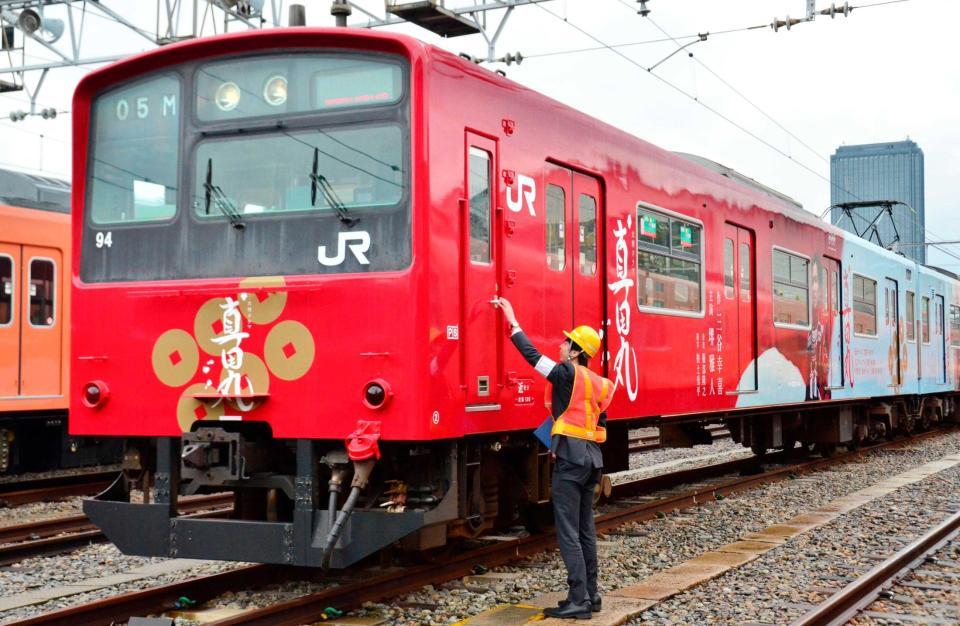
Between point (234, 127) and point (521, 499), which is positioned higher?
point (234, 127)

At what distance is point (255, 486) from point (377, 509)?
28.7 inches

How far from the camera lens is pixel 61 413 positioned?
44.3ft

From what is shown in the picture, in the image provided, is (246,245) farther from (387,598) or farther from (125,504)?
(387,598)

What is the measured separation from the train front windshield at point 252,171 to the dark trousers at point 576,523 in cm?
156

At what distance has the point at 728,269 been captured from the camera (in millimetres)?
10789

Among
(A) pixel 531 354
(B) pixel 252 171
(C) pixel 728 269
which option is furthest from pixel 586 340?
(C) pixel 728 269

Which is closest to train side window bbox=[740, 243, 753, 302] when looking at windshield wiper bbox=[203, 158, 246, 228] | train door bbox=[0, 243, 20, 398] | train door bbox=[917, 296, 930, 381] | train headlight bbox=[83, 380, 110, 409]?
windshield wiper bbox=[203, 158, 246, 228]

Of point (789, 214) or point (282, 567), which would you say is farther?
point (789, 214)

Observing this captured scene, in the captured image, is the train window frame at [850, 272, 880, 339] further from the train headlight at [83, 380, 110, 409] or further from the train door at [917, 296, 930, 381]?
the train headlight at [83, 380, 110, 409]

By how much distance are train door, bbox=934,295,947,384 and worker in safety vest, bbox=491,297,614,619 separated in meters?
16.6

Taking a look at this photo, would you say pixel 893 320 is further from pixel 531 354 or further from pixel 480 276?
pixel 531 354

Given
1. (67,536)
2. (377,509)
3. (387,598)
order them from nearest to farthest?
(377,509) < (387,598) < (67,536)

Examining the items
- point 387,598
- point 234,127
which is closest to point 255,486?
point 387,598

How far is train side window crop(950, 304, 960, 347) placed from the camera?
74.5 feet
